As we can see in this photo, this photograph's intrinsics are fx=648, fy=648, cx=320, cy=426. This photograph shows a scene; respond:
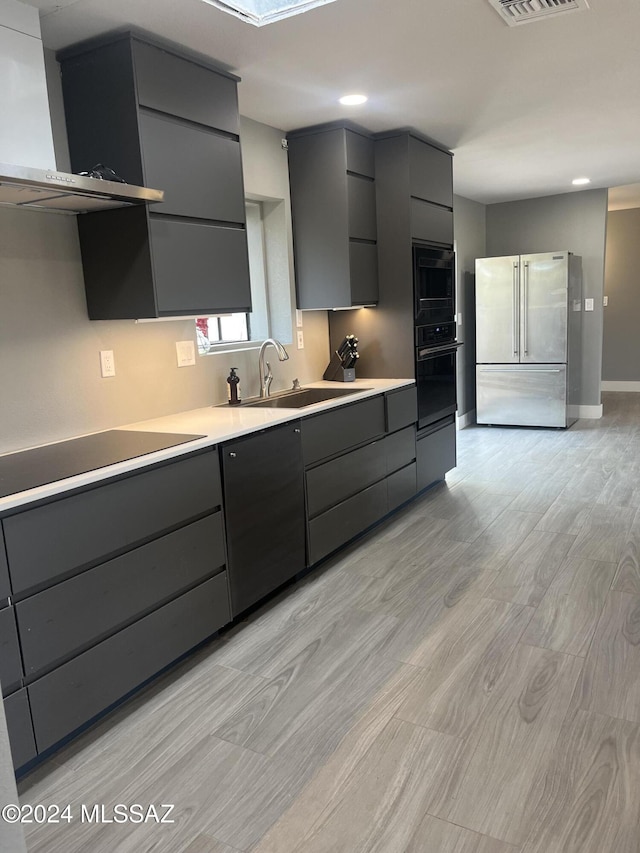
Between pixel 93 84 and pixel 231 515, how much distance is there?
1775 millimetres

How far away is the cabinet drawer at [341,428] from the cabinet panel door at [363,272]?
2.22 feet

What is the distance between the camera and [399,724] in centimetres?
210

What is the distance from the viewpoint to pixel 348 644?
2.60 meters

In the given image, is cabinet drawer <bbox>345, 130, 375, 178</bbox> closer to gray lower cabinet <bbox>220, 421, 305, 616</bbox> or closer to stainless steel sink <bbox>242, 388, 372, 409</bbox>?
stainless steel sink <bbox>242, 388, 372, 409</bbox>

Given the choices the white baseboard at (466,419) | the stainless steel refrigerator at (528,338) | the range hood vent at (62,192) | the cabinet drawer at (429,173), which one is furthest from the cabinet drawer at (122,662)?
the stainless steel refrigerator at (528,338)

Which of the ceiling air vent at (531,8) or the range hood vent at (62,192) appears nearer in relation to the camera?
the range hood vent at (62,192)

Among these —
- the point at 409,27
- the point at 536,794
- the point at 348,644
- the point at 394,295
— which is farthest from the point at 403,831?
the point at 394,295

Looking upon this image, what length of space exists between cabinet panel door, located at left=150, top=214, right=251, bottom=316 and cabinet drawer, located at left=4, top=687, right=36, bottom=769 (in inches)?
57.9

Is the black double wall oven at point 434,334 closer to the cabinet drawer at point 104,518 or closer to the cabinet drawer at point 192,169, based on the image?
the cabinet drawer at point 192,169

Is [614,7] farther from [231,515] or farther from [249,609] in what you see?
[249,609]

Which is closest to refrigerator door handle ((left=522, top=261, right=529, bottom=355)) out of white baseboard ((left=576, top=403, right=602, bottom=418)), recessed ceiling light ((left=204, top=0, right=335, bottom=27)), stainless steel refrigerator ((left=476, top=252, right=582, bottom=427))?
stainless steel refrigerator ((left=476, top=252, right=582, bottom=427))

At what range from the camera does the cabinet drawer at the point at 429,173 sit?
4.06 metres

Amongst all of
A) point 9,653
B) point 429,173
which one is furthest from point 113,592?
point 429,173

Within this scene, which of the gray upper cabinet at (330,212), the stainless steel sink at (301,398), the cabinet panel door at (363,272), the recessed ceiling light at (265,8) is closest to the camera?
the recessed ceiling light at (265,8)
